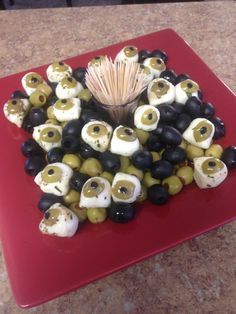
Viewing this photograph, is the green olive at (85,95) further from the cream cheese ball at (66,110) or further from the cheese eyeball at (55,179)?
the cheese eyeball at (55,179)

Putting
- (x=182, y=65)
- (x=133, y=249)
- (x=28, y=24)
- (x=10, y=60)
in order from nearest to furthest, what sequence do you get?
(x=133, y=249)
(x=182, y=65)
(x=10, y=60)
(x=28, y=24)

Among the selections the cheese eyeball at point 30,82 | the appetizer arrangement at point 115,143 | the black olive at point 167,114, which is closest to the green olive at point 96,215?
the appetizer arrangement at point 115,143

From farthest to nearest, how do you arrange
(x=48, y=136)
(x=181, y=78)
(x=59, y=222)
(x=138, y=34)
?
(x=138, y=34) < (x=181, y=78) < (x=48, y=136) < (x=59, y=222)

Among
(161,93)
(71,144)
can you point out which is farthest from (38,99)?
(161,93)

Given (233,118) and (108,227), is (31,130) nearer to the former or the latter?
(108,227)

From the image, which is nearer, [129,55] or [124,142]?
[124,142]

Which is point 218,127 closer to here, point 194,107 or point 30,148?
point 194,107

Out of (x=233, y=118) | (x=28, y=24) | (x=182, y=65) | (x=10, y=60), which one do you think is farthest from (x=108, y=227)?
(x=28, y=24)
